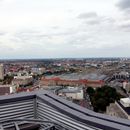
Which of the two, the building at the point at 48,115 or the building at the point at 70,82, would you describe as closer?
the building at the point at 48,115

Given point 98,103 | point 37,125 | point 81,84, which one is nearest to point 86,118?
point 37,125

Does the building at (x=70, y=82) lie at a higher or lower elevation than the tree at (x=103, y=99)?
lower

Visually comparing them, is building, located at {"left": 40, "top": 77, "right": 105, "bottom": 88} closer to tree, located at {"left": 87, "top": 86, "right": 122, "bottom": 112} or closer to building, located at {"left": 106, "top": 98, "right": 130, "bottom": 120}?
tree, located at {"left": 87, "top": 86, "right": 122, "bottom": 112}

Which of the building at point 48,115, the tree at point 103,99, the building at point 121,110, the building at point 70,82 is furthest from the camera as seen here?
the building at point 70,82

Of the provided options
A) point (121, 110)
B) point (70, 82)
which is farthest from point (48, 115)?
point (70, 82)

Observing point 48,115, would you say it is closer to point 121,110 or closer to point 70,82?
point 121,110

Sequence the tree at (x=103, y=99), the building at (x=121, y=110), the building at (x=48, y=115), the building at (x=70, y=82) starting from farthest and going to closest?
the building at (x=70, y=82) → the tree at (x=103, y=99) → the building at (x=121, y=110) → the building at (x=48, y=115)

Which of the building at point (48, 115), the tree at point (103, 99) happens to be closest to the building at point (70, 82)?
the tree at point (103, 99)

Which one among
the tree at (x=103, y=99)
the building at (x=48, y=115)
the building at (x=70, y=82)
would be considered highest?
the building at (x=48, y=115)

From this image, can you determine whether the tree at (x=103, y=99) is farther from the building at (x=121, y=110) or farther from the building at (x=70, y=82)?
the building at (x=70, y=82)

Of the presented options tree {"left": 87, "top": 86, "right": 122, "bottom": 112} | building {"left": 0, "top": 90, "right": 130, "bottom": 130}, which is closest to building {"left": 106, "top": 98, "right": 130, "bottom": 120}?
tree {"left": 87, "top": 86, "right": 122, "bottom": 112}
